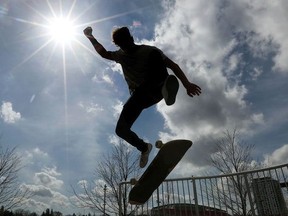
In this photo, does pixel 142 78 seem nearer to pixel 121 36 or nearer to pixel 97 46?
pixel 121 36

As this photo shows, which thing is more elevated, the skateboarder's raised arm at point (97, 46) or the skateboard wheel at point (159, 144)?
the skateboarder's raised arm at point (97, 46)

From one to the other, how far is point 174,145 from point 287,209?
120 inches

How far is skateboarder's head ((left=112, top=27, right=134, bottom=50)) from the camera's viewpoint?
3.66 meters

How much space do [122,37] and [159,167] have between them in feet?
6.92

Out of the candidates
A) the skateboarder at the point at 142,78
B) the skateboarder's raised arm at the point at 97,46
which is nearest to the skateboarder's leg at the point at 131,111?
the skateboarder at the point at 142,78

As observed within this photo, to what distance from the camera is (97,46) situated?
13.9 ft

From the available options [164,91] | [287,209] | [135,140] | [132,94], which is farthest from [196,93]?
[287,209]

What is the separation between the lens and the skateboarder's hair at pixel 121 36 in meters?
3.66

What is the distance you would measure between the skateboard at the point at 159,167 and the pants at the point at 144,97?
623mm

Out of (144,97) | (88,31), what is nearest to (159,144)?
(144,97)

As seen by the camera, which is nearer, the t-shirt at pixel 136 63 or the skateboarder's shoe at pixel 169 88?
the skateboarder's shoe at pixel 169 88

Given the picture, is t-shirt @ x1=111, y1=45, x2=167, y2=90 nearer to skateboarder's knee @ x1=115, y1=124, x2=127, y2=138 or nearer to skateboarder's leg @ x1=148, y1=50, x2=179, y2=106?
skateboarder's leg @ x1=148, y1=50, x2=179, y2=106

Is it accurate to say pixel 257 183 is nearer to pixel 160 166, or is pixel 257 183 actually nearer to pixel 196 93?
pixel 160 166

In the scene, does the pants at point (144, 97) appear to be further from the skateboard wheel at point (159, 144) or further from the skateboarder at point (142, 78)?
the skateboard wheel at point (159, 144)
